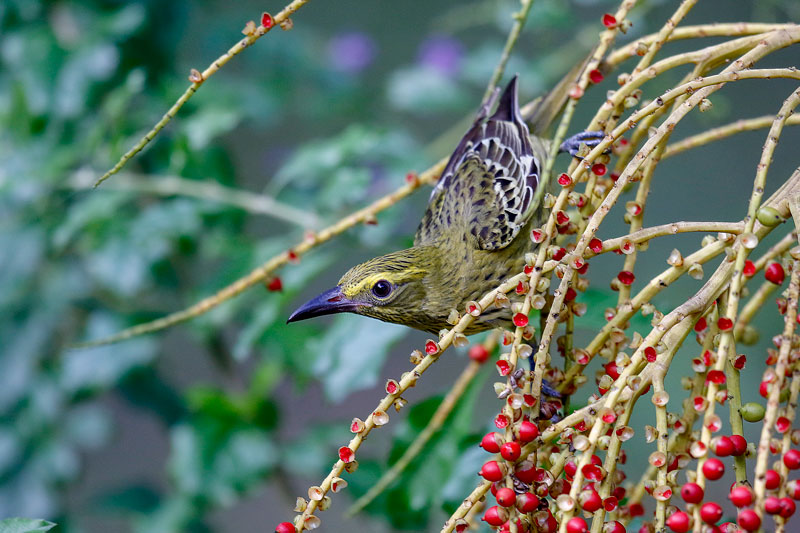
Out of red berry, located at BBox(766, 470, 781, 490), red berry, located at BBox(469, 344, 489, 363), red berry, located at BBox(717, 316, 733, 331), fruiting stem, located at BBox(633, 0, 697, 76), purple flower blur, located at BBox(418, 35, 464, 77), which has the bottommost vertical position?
red berry, located at BBox(766, 470, 781, 490)

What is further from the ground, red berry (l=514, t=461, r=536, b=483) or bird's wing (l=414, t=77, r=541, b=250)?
bird's wing (l=414, t=77, r=541, b=250)

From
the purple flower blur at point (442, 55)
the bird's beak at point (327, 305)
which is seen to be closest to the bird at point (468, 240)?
the bird's beak at point (327, 305)

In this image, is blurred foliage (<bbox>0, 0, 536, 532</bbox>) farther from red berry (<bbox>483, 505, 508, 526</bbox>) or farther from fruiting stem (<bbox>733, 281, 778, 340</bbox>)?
red berry (<bbox>483, 505, 508, 526</bbox>)

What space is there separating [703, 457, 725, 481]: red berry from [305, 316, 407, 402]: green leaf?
97 centimetres

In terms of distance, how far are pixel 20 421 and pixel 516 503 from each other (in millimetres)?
2135

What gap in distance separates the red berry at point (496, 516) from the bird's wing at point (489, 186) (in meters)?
0.84

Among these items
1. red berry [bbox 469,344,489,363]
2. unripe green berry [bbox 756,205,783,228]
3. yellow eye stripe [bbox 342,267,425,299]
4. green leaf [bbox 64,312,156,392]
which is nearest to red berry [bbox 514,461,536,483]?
unripe green berry [bbox 756,205,783,228]

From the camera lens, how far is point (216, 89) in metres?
2.76

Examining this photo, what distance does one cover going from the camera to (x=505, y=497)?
0.81m

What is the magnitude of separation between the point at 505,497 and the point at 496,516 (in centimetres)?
5

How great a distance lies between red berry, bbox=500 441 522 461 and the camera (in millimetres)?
825

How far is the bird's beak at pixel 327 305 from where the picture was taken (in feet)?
4.89

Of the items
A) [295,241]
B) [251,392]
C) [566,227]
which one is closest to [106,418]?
[251,392]

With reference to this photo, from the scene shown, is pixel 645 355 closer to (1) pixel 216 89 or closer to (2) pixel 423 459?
(2) pixel 423 459
